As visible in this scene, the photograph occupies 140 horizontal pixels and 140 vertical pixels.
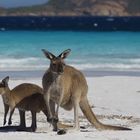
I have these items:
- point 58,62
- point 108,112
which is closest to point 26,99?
point 58,62

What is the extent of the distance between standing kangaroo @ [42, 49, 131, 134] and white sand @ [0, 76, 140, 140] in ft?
0.84

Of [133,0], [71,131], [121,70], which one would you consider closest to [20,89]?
[71,131]

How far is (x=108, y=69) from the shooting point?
20.8 meters

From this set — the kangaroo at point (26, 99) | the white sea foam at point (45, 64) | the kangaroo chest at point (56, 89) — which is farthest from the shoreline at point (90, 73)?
the kangaroo chest at point (56, 89)

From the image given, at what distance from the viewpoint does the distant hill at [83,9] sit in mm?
130750

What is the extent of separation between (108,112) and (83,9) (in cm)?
12878

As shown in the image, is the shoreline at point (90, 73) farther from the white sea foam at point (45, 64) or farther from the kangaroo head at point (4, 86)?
the kangaroo head at point (4, 86)

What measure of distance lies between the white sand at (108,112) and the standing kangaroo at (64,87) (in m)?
0.26

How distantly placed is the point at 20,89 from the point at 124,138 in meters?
1.39

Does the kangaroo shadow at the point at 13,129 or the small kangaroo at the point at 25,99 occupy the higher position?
the small kangaroo at the point at 25,99

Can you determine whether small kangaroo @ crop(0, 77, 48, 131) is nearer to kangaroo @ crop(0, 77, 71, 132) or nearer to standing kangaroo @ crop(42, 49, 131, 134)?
kangaroo @ crop(0, 77, 71, 132)

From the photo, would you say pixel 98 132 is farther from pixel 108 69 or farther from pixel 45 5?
pixel 45 5

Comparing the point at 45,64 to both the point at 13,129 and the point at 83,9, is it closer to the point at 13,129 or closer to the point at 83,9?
the point at 13,129

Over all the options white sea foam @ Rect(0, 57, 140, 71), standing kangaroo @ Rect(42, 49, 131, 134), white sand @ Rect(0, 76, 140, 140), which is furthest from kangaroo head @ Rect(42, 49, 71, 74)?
white sea foam @ Rect(0, 57, 140, 71)
